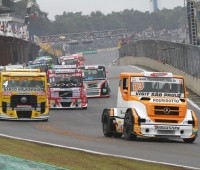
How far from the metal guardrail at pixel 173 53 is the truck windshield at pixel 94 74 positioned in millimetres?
4650

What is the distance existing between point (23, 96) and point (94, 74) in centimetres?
1391

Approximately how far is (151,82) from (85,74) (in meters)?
21.3

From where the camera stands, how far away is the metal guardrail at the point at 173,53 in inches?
1495

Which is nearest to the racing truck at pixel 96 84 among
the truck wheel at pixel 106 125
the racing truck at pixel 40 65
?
the racing truck at pixel 40 65

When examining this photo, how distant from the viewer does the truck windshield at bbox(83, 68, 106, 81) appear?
132ft

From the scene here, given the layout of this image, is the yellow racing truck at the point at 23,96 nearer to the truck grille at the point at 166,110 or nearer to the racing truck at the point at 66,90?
the racing truck at the point at 66,90

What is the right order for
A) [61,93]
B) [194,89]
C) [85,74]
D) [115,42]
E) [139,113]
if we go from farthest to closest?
[115,42] → [85,74] → [194,89] → [61,93] → [139,113]

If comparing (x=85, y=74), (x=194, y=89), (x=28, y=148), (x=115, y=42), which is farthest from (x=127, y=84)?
(x=115, y=42)

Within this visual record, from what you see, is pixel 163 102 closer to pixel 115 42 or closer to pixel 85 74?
pixel 85 74

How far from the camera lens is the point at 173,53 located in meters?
47.4

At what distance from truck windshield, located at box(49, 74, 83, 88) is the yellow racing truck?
18.3 feet

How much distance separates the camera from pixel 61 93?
33.3 meters

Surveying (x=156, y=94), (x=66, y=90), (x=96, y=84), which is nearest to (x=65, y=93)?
(x=66, y=90)

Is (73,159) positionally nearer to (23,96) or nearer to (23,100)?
(23,100)
